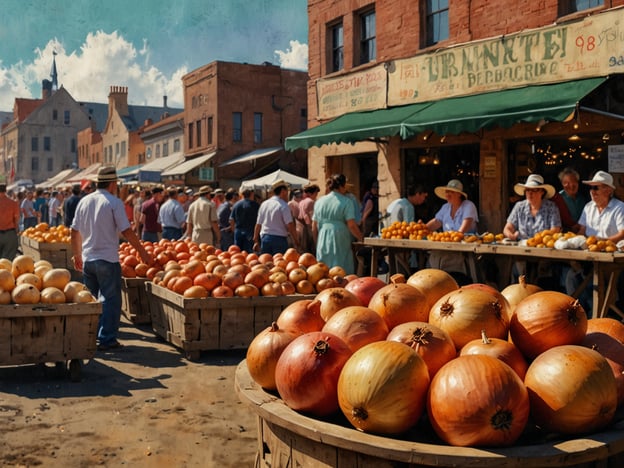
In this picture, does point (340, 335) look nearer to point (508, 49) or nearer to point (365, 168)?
point (508, 49)

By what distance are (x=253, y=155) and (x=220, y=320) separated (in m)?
26.4

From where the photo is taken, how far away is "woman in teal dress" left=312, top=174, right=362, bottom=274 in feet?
29.3

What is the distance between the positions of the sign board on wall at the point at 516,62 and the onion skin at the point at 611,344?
8141mm

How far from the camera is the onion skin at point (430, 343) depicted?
3.00 m

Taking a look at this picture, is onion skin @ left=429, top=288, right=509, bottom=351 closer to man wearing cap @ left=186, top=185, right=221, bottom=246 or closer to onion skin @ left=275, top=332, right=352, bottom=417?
onion skin @ left=275, top=332, right=352, bottom=417

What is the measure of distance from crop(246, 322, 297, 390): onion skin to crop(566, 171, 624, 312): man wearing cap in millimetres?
5488

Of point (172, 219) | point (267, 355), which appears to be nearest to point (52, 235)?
point (172, 219)

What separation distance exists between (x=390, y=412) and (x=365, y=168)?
51.3 feet

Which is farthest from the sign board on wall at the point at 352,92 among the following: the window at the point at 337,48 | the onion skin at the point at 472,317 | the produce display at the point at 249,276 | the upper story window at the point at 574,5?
the onion skin at the point at 472,317

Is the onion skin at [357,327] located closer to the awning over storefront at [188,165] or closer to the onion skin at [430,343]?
the onion skin at [430,343]

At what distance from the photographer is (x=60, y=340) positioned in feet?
21.6

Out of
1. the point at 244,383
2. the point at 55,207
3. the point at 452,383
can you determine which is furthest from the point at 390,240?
the point at 55,207

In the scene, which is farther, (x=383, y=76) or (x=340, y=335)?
(x=383, y=76)

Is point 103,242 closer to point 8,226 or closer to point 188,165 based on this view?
point 8,226
